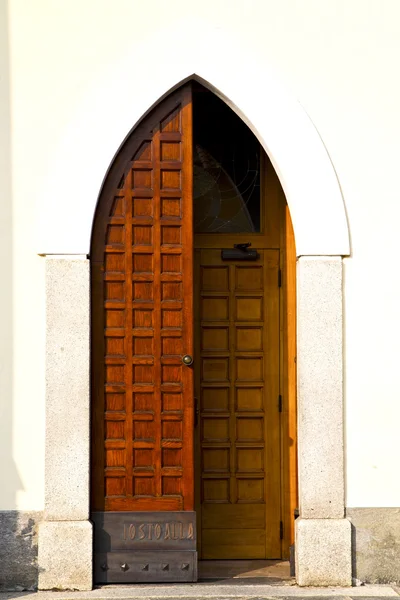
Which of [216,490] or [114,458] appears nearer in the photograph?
[114,458]

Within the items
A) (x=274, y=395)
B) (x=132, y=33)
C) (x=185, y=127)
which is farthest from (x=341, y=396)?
(x=132, y=33)

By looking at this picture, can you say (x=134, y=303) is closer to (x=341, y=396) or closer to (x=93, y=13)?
(x=341, y=396)

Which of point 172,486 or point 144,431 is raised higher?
point 144,431

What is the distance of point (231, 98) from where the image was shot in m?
7.01

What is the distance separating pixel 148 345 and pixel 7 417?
109 cm

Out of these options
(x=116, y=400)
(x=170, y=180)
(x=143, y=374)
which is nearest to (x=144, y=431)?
(x=116, y=400)

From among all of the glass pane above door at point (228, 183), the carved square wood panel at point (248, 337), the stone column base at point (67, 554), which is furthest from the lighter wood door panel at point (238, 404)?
the stone column base at point (67, 554)

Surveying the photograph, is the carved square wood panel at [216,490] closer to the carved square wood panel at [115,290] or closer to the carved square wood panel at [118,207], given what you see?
the carved square wood panel at [115,290]

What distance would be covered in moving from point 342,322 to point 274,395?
120 cm

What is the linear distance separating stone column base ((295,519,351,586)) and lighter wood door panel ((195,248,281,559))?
1.03m

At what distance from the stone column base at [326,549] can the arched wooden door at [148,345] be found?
0.78 metres

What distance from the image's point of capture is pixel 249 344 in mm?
7988

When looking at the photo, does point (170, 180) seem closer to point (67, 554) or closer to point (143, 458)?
point (143, 458)

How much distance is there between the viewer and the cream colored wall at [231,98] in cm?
693
